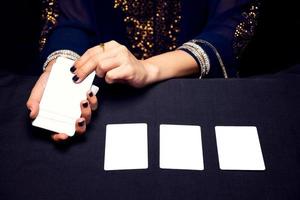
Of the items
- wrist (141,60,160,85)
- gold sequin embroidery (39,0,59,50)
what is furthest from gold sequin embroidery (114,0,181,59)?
wrist (141,60,160,85)

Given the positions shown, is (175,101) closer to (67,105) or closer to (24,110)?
(67,105)

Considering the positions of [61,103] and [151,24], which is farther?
[151,24]

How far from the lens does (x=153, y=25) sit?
125 centimetres

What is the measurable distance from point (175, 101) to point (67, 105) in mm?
A: 270

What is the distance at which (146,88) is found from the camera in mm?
923

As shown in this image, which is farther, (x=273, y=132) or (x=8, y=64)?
(x=8, y=64)

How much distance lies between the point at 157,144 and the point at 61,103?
24 centimetres

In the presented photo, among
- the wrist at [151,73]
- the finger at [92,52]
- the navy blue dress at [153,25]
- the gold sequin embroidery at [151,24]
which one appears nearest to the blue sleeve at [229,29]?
the navy blue dress at [153,25]

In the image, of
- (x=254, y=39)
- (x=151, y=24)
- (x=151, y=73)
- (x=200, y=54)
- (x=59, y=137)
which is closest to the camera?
(x=59, y=137)

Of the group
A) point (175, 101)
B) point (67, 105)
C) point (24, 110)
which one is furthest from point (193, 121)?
point (24, 110)

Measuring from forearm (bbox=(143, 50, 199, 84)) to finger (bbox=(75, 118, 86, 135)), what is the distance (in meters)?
0.23

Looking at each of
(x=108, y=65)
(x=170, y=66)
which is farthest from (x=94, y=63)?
(x=170, y=66)

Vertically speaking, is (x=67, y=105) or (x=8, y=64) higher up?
(x=67, y=105)

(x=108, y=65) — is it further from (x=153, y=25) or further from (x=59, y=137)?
(x=153, y=25)
